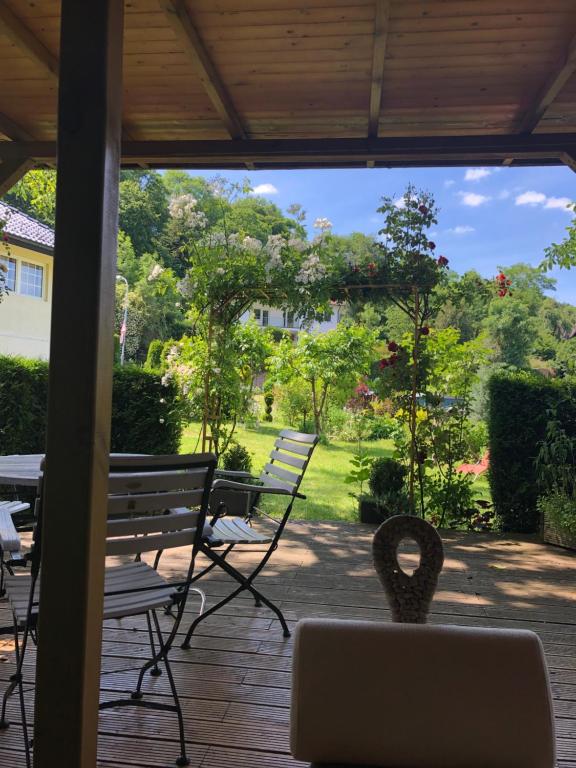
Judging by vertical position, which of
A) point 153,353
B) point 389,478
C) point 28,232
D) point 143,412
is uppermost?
point 28,232

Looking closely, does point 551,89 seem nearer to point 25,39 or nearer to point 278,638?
point 25,39

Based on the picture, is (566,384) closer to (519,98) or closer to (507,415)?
(507,415)

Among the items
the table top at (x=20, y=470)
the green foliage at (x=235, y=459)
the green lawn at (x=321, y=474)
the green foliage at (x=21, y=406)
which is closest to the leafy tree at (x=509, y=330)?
the green lawn at (x=321, y=474)

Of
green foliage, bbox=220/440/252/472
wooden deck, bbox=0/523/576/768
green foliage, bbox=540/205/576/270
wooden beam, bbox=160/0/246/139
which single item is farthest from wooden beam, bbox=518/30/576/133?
green foliage, bbox=220/440/252/472

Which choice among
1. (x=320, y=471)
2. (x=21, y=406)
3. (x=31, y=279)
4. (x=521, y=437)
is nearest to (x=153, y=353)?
(x=320, y=471)

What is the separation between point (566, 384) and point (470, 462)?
1042 millimetres

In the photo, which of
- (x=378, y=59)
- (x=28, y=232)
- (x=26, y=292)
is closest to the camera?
(x=378, y=59)

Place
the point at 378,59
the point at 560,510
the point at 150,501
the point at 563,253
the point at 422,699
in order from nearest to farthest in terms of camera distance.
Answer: the point at 422,699, the point at 150,501, the point at 378,59, the point at 560,510, the point at 563,253

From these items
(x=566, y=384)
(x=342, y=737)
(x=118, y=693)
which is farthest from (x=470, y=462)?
(x=342, y=737)

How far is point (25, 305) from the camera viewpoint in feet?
46.4

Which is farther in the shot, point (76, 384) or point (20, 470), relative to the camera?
point (20, 470)

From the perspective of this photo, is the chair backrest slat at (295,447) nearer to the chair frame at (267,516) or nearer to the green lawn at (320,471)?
the chair frame at (267,516)

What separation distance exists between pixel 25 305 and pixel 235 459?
424 inches

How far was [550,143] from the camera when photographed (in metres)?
3.12
